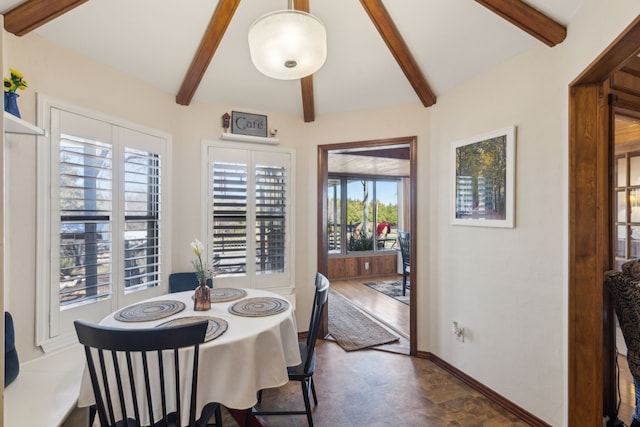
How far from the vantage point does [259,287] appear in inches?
126

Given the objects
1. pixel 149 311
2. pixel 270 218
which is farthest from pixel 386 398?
pixel 270 218

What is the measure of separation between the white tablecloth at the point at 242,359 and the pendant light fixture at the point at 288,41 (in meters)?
1.45

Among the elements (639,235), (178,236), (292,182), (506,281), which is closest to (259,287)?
(178,236)

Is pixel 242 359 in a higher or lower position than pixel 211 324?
lower

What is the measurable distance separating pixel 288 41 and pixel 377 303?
4067mm

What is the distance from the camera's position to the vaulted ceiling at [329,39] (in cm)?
183

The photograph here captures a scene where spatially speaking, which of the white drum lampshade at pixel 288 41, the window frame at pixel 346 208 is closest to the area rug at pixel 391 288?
the window frame at pixel 346 208

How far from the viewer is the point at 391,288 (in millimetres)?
5703

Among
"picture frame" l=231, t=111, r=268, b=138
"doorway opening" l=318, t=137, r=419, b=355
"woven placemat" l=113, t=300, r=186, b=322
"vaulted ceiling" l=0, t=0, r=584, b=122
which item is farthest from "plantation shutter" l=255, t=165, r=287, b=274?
"doorway opening" l=318, t=137, r=419, b=355

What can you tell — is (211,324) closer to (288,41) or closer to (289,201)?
(288,41)

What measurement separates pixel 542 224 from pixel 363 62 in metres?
1.91

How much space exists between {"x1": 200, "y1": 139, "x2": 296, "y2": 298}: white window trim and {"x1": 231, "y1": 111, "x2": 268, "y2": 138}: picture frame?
13cm

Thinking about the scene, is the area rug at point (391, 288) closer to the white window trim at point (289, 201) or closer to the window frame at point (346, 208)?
the window frame at point (346, 208)

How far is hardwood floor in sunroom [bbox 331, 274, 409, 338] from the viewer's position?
12.9 feet
